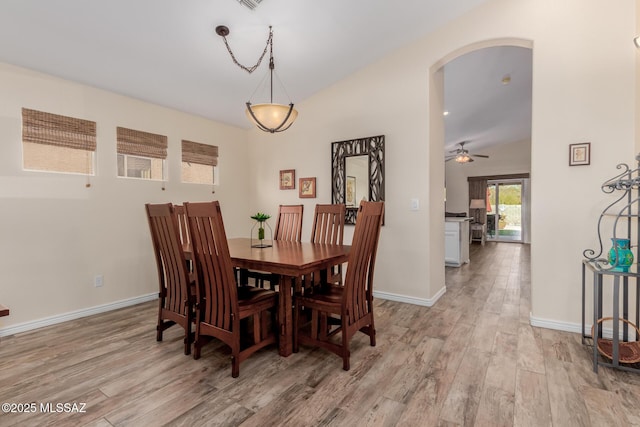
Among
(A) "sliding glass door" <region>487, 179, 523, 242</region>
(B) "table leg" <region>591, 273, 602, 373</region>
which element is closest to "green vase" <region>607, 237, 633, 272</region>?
(B) "table leg" <region>591, 273, 602, 373</region>

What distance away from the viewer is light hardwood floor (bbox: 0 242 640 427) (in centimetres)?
165

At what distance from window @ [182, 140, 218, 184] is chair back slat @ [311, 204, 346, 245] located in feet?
6.72

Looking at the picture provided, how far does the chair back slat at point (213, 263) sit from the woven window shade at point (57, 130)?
1.99 meters

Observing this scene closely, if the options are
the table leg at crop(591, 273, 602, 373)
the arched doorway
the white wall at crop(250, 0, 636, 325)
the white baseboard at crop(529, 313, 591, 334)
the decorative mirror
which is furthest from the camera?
the decorative mirror

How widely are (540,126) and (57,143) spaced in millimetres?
4533

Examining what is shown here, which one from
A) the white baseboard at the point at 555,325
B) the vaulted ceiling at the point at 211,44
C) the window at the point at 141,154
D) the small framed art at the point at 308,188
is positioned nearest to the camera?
the vaulted ceiling at the point at 211,44

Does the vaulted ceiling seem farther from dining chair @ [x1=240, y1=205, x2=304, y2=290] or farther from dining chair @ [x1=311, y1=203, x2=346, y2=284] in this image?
dining chair @ [x1=311, y1=203, x2=346, y2=284]

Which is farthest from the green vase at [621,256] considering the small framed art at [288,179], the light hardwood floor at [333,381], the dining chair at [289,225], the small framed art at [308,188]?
the small framed art at [288,179]

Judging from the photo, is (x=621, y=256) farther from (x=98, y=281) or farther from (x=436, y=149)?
(x=98, y=281)

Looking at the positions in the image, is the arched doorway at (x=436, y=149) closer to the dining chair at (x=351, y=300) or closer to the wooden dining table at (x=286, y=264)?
the dining chair at (x=351, y=300)

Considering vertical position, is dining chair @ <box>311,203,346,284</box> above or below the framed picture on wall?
below

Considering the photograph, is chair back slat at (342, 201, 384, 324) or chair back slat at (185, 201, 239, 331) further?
chair back slat at (342, 201, 384, 324)

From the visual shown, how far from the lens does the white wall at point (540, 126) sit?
255cm

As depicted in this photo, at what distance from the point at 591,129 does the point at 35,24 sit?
4.53 meters
